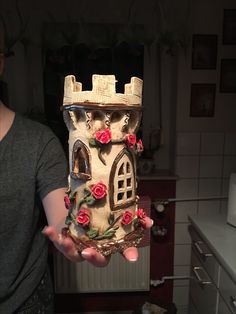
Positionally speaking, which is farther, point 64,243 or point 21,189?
point 21,189

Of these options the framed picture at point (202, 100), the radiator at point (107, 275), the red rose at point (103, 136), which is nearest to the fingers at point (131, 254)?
the red rose at point (103, 136)

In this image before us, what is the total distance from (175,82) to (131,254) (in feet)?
4.38

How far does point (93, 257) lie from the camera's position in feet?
1.86

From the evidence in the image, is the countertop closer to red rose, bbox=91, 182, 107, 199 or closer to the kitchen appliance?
the kitchen appliance

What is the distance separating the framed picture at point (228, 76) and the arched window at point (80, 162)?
132cm

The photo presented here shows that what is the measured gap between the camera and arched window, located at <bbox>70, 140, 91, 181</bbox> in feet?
2.01

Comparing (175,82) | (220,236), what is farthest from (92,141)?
(175,82)

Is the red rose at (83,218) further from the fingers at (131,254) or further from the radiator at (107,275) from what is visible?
the radiator at (107,275)

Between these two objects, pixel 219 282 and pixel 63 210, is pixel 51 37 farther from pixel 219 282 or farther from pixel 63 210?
pixel 219 282

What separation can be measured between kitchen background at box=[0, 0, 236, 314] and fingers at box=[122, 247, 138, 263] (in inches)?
45.3

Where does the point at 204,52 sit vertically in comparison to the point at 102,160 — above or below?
above

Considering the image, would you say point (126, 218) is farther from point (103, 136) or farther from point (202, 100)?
point (202, 100)

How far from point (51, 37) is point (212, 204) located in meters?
1.34

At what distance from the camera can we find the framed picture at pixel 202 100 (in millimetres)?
1697
